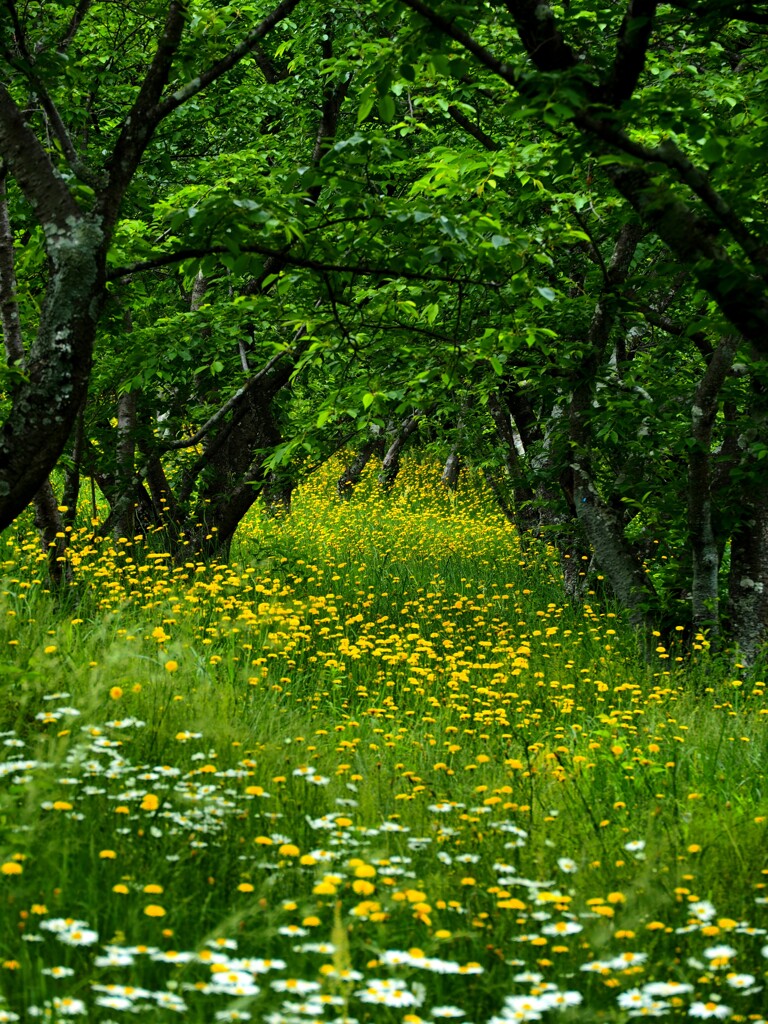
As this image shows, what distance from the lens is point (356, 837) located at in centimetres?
374

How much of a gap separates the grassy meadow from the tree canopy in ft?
4.13

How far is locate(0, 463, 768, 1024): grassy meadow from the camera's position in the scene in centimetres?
265

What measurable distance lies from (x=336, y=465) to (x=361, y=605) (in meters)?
14.9

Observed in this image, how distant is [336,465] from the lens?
23906 millimetres

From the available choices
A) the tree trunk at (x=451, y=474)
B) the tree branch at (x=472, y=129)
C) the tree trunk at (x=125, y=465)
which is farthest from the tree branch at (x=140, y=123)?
the tree trunk at (x=451, y=474)

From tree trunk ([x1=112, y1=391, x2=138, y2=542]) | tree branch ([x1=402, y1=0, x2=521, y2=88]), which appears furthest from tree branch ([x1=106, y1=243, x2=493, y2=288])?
tree trunk ([x1=112, y1=391, x2=138, y2=542])

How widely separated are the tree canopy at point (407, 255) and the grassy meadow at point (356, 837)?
126 centimetres

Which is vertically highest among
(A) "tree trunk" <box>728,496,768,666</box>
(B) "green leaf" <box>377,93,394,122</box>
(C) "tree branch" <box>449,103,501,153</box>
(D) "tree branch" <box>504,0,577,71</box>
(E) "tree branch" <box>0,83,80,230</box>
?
(C) "tree branch" <box>449,103,501,153</box>

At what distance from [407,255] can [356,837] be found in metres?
2.83

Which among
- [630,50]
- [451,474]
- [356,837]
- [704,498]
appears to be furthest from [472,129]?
[451,474]

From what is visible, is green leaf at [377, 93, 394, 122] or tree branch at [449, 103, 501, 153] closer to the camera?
green leaf at [377, 93, 394, 122]

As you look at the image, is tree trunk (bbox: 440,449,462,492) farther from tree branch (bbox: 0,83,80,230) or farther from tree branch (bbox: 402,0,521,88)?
tree branch (bbox: 402,0,521,88)

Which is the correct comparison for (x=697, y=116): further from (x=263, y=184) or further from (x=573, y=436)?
(x=573, y=436)

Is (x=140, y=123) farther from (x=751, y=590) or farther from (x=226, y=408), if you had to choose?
(x=751, y=590)
